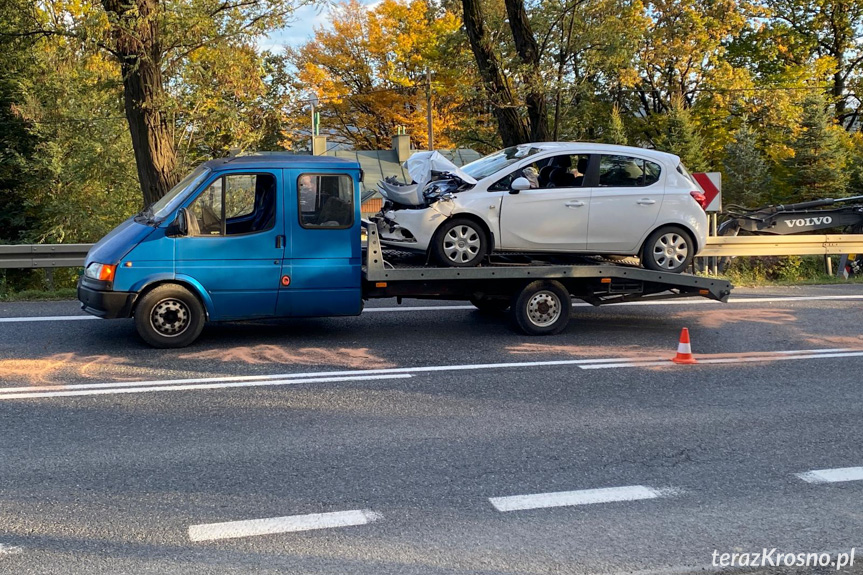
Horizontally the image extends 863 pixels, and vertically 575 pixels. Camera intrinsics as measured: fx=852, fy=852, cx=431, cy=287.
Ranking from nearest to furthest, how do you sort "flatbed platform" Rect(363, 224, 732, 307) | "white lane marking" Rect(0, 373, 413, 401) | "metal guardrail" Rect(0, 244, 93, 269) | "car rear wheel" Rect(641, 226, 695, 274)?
"white lane marking" Rect(0, 373, 413, 401), "flatbed platform" Rect(363, 224, 732, 307), "car rear wheel" Rect(641, 226, 695, 274), "metal guardrail" Rect(0, 244, 93, 269)

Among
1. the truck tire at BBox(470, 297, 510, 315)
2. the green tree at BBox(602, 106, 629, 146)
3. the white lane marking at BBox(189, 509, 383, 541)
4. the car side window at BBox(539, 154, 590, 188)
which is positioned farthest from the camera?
the green tree at BBox(602, 106, 629, 146)

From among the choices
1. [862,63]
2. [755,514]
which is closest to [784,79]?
[862,63]

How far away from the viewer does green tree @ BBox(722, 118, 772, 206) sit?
38781 millimetres

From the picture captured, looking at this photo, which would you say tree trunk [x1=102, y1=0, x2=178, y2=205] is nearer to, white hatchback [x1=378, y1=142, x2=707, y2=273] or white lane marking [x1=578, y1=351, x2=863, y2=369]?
white hatchback [x1=378, y1=142, x2=707, y2=273]

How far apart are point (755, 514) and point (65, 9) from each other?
17.6 m

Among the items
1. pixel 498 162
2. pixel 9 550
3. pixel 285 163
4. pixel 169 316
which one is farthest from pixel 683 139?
pixel 9 550

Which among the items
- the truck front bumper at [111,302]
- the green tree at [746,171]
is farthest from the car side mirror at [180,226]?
the green tree at [746,171]

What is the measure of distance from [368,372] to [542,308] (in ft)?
8.69

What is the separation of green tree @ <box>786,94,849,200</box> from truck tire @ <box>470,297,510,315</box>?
30843mm

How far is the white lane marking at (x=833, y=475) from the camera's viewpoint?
18.7ft

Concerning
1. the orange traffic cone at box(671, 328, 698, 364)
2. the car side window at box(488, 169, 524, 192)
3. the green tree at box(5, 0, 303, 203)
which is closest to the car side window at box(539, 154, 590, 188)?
the car side window at box(488, 169, 524, 192)

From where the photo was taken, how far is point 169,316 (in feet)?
29.3

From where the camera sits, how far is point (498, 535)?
4.73 meters

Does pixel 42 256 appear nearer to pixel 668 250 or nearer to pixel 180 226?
pixel 180 226
